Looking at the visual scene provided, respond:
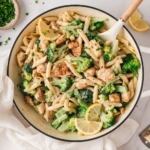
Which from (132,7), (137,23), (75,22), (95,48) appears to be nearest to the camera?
(132,7)

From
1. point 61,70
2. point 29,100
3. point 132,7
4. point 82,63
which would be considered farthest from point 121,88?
point 29,100

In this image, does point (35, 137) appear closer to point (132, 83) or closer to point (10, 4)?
point (132, 83)

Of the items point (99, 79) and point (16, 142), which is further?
point (16, 142)

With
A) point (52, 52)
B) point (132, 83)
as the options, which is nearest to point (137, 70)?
point (132, 83)

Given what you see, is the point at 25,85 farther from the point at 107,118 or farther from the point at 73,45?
the point at 107,118

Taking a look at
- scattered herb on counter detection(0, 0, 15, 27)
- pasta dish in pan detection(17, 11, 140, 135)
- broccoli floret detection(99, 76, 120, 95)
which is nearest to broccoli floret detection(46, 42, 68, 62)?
pasta dish in pan detection(17, 11, 140, 135)

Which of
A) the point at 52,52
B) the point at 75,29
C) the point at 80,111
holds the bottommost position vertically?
the point at 80,111
